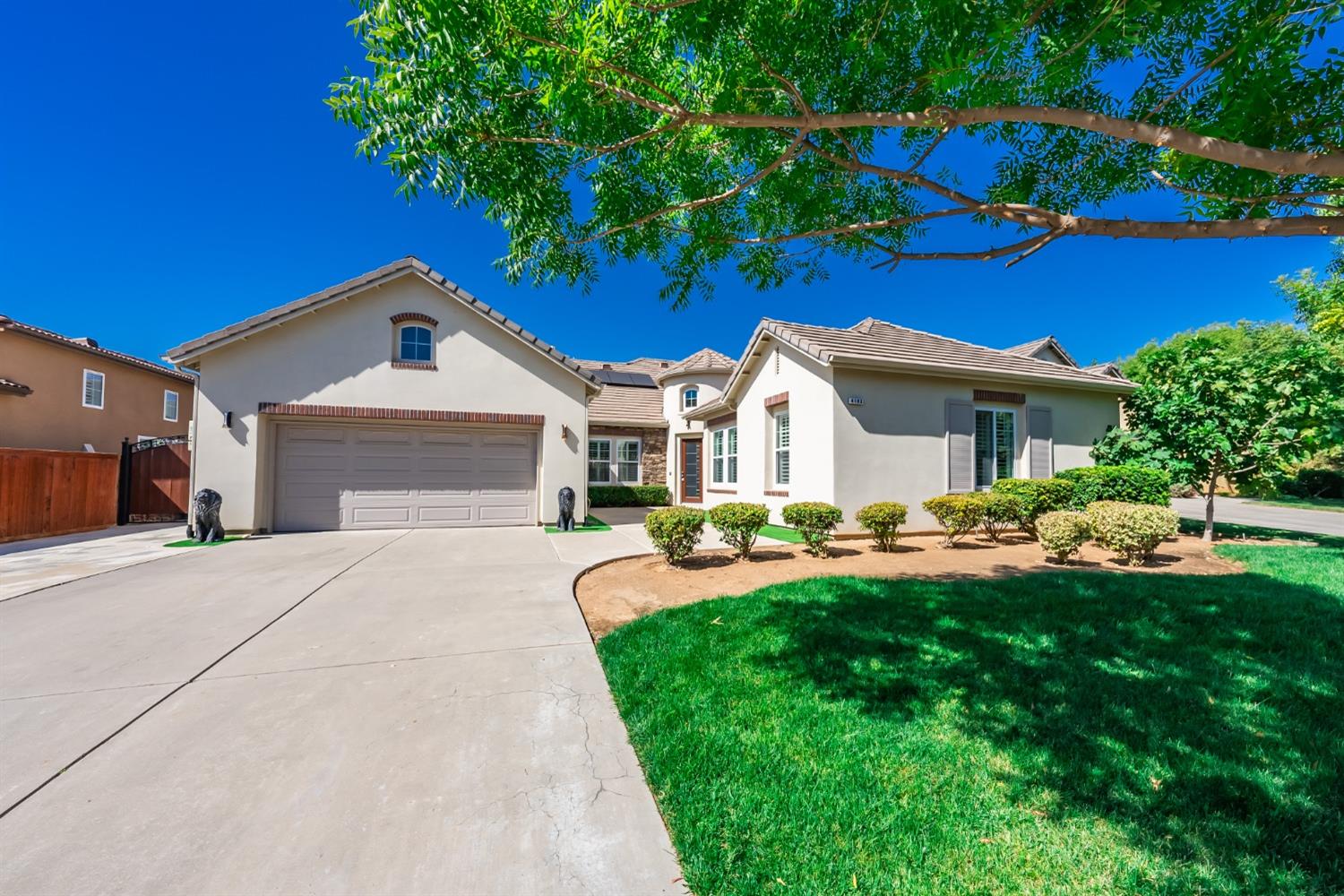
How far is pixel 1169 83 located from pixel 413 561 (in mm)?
9721

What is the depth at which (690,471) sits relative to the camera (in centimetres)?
1825

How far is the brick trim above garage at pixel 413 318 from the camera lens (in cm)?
1162

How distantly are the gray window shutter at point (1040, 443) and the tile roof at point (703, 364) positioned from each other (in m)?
10.1

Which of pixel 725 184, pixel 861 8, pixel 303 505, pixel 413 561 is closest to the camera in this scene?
pixel 861 8

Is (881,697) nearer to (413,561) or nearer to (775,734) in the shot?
(775,734)

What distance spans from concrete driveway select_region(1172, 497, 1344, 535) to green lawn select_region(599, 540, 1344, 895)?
11.6 metres

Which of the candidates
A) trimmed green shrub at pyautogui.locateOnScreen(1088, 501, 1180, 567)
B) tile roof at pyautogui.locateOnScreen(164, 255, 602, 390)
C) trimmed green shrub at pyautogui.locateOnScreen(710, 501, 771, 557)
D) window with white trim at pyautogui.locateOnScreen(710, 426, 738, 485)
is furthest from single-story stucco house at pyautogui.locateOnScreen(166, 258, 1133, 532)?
trimmed green shrub at pyautogui.locateOnScreen(1088, 501, 1180, 567)

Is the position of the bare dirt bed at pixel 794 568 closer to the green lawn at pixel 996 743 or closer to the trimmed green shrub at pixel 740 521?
the trimmed green shrub at pixel 740 521

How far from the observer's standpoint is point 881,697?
3391 mm

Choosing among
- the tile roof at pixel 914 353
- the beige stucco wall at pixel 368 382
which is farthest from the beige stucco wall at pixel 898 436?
the beige stucco wall at pixel 368 382

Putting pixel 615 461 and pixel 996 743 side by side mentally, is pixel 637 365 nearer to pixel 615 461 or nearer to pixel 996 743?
pixel 615 461

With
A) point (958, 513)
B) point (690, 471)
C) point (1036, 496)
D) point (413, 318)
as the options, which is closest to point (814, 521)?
point (958, 513)

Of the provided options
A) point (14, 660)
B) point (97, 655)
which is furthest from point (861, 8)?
point (14, 660)

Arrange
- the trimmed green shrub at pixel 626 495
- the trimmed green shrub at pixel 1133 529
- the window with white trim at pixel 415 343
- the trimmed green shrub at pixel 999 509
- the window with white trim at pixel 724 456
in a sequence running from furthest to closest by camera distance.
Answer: the trimmed green shrub at pixel 626 495
the window with white trim at pixel 724 456
the window with white trim at pixel 415 343
the trimmed green shrub at pixel 999 509
the trimmed green shrub at pixel 1133 529
